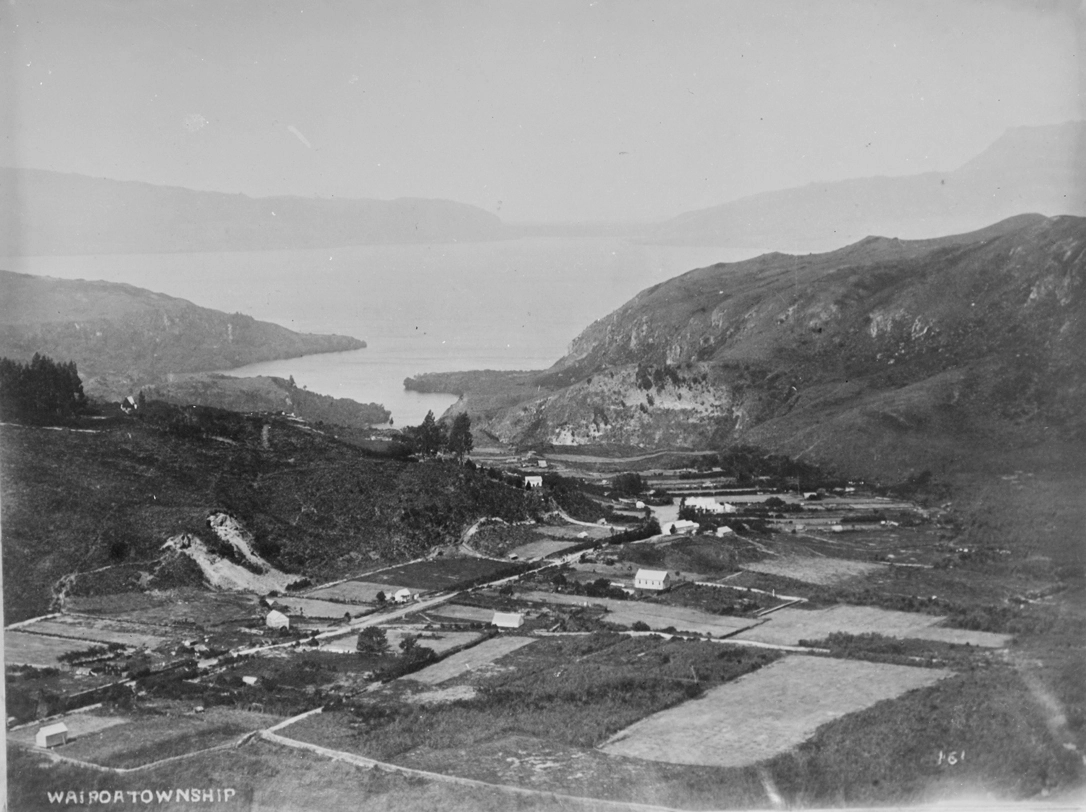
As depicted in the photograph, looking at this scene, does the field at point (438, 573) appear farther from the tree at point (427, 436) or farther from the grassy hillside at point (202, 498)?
the tree at point (427, 436)

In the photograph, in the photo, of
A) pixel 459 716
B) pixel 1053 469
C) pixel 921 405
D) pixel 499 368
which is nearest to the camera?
pixel 459 716

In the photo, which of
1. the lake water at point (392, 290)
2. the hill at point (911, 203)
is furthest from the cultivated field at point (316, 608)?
the hill at point (911, 203)

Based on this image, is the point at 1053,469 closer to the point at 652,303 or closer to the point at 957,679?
the point at 957,679

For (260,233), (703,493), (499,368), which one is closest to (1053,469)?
(703,493)

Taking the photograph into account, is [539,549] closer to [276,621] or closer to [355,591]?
[355,591]

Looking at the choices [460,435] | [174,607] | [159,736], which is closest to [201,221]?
[460,435]

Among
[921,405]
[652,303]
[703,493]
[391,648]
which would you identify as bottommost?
[391,648]
